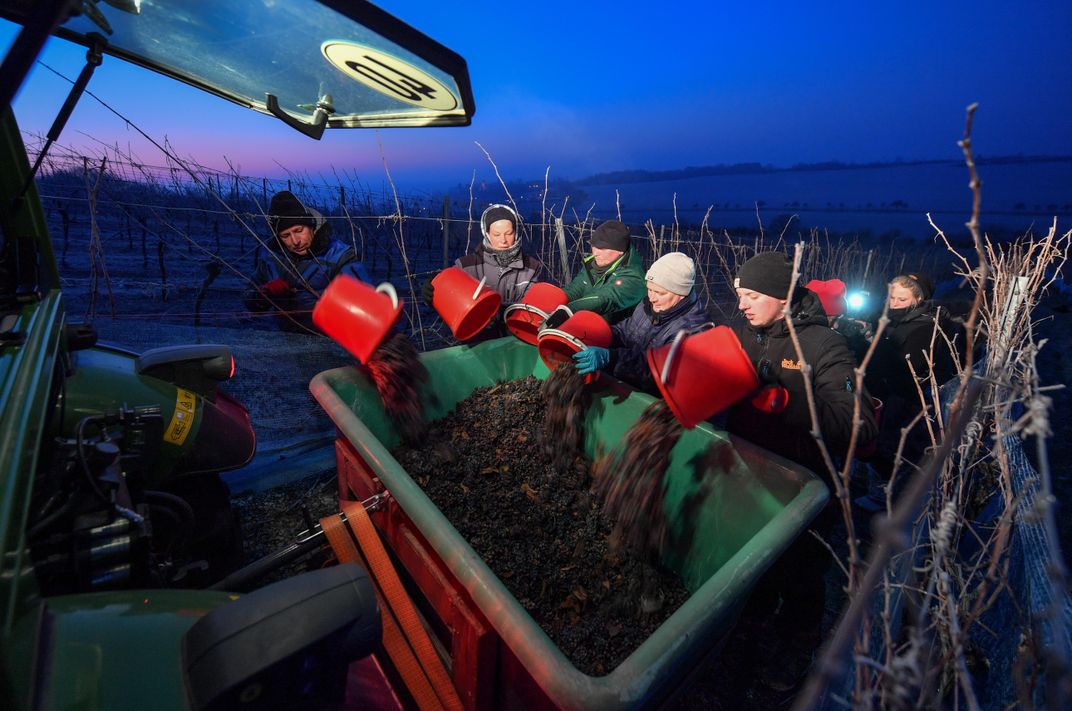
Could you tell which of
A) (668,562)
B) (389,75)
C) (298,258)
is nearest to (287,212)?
(298,258)

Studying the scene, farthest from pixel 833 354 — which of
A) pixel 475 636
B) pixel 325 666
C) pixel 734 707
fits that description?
pixel 325 666

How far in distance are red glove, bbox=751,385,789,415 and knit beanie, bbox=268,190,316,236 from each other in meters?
2.82

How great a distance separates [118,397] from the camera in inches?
67.6

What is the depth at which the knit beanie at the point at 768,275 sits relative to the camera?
199 cm

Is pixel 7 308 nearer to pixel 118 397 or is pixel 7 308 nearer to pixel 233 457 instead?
pixel 118 397

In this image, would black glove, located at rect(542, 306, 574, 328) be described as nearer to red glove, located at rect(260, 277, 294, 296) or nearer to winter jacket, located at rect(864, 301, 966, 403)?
red glove, located at rect(260, 277, 294, 296)

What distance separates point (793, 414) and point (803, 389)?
0.12 metres

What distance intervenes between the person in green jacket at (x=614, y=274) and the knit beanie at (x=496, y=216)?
1.80 ft

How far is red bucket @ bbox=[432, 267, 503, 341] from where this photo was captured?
6.56ft

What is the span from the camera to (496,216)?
120 inches

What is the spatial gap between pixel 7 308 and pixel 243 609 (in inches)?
66.7

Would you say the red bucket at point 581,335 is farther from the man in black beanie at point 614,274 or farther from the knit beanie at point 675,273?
the man in black beanie at point 614,274

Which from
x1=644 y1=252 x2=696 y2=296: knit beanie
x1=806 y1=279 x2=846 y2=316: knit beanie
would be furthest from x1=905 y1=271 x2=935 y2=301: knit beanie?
x1=644 y1=252 x2=696 y2=296: knit beanie

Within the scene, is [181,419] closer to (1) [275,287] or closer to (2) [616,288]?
(1) [275,287]
